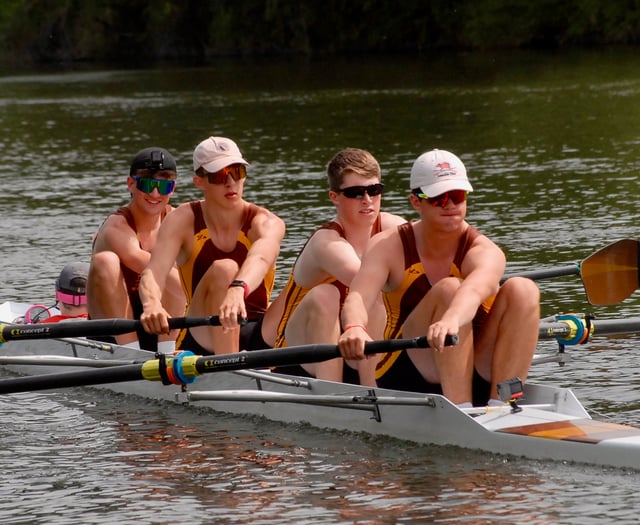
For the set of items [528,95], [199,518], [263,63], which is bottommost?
[199,518]

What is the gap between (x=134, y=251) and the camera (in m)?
11.3

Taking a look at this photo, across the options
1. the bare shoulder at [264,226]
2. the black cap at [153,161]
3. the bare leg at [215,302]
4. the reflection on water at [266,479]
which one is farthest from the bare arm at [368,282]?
the black cap at [153,161]

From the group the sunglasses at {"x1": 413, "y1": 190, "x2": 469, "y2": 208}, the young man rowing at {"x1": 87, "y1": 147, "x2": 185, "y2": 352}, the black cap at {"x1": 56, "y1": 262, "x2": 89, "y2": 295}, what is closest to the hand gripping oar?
the sunglasses at {"x1": 413, "y1": 190, "x2": 469, "y2": 208}

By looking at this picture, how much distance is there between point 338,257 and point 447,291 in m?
1.03

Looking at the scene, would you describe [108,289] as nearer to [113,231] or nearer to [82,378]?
[113,231]

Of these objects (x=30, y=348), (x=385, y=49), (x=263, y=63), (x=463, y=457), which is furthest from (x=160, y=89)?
(x=463, y=457)

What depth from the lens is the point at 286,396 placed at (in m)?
9.41

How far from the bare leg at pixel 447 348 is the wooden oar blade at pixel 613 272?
106cm

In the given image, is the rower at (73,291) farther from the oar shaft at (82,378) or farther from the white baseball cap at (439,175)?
the white baseball cap at (439,175)

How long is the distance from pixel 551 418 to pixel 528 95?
112ft

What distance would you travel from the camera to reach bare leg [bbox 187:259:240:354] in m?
10.2

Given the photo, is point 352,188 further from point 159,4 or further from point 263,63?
point 159,4

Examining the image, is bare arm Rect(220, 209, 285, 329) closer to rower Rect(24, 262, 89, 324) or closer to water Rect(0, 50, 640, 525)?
water Rect(0, 50, 640, 525)

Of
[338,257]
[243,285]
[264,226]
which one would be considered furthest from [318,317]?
[264,226]
